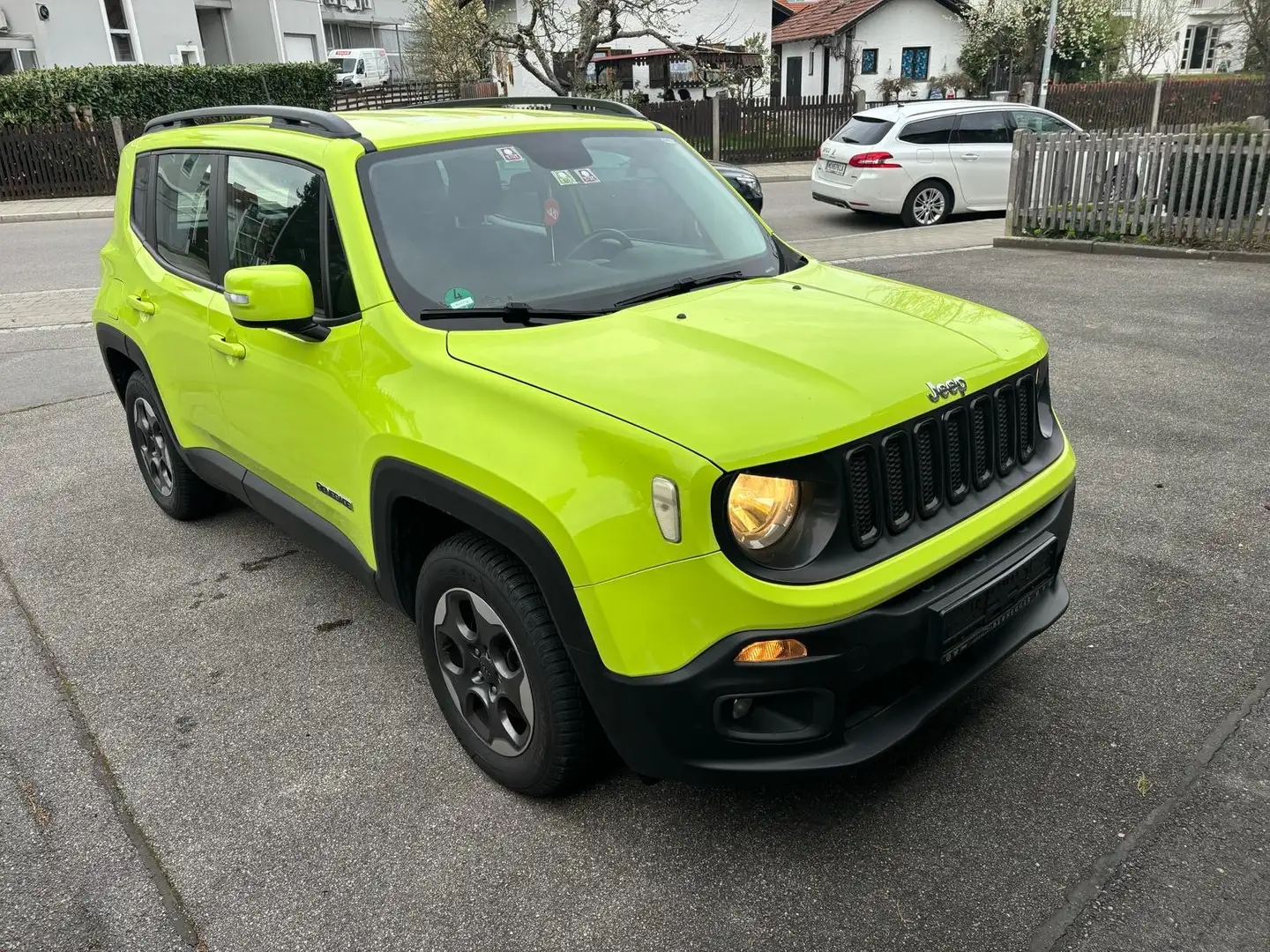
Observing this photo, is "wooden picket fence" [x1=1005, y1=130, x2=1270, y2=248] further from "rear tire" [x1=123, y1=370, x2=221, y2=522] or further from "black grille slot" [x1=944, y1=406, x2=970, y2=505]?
"rear tire" [x1=123, y1=370, x2=221, y2=522]

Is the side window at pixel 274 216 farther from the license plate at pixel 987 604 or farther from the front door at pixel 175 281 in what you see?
the license plate at pixel 987 604

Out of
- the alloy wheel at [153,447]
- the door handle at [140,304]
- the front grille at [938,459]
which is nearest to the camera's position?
the front grille at [938,459]

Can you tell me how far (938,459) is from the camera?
8.45 feet

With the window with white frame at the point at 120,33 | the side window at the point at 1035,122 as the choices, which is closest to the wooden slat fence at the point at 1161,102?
the side window at the point at 1035,122

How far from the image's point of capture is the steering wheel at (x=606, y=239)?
328cm

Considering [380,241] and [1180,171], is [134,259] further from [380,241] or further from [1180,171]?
[1180,171]

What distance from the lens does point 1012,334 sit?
3037 mm

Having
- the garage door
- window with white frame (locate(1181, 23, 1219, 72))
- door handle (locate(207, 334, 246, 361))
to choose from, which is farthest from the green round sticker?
window with white frame (locate(1181, 23, 1219, 72))

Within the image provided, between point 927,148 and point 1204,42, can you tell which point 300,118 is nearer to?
point 927,148

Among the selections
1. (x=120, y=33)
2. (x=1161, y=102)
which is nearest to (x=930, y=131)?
(x=1161, y=102)

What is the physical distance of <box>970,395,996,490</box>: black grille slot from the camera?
2691 mm

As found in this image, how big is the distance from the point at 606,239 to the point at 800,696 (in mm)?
1738

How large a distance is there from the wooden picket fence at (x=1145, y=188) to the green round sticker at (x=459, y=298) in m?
9.79

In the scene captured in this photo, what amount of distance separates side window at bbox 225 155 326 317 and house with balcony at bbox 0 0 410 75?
30.3 meters
